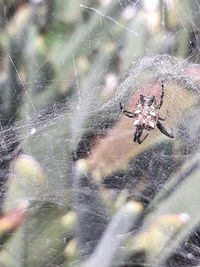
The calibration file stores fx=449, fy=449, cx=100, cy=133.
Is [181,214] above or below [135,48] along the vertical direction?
below

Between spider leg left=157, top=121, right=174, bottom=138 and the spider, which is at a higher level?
the spider

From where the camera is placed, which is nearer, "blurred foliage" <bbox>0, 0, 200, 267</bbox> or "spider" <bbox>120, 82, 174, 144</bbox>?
"blurred foliage" <bbox>0, 0, 200, 267</bbox>

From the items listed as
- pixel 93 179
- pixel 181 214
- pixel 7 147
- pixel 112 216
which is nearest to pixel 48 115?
pixel 7 147

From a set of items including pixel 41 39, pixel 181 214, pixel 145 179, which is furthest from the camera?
pixel 41 39

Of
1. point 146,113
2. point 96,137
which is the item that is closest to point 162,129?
point 146,113

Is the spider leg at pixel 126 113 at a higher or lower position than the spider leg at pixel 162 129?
higher

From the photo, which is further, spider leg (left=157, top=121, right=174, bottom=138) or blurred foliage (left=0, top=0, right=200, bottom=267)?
spider leg (left=157, top=121, right=174, bottom=138)

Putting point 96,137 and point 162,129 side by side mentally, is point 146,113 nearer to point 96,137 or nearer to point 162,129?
point 162,129

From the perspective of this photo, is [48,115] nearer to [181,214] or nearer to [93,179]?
[93,179]
